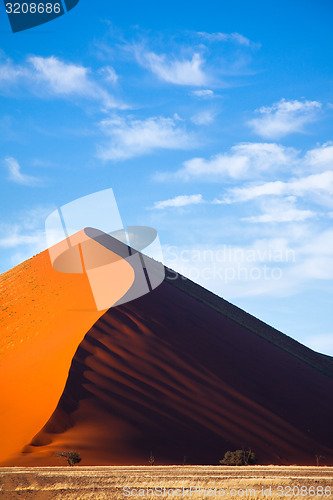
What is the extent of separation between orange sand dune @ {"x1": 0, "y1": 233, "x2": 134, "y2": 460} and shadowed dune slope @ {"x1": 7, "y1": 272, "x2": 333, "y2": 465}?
53 cm

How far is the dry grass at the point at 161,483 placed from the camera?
9.24 meters

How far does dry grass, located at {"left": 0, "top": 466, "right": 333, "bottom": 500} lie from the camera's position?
9.24 meters

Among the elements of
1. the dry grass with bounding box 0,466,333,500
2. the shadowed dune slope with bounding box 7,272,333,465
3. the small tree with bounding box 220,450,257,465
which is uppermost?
the shadowed dune slope with bounding box 7,272,333,465

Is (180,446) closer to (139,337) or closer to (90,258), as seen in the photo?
(139,337)

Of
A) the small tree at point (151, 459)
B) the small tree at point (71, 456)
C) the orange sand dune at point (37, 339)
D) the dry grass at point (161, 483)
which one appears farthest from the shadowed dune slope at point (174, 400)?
the dry grass at point (161, 483)

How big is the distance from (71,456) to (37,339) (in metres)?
9.01

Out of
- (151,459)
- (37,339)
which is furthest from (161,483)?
(37,339)

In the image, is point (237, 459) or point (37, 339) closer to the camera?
point (237, 459)

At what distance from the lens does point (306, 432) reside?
75.9 feet

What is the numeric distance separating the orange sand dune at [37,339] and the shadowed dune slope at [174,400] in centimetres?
53

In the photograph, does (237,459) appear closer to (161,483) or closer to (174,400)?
(174,400)

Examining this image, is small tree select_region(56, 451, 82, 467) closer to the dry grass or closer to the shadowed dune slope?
the shadowed dune slope

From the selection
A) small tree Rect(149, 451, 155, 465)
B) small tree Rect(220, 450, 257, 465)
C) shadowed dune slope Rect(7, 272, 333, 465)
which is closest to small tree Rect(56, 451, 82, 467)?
shadowed dune slope Rect(7, 272, 333, 465)

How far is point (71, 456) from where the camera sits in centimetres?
1356
